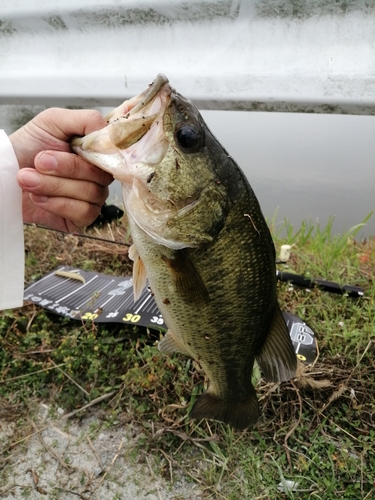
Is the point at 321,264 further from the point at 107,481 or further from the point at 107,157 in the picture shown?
the point at 107,157

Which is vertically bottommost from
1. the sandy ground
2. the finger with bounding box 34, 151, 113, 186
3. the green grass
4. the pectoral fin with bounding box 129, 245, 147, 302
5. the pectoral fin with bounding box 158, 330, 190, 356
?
the sandy ground

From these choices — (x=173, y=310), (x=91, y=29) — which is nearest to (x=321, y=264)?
(x=173, y=310)

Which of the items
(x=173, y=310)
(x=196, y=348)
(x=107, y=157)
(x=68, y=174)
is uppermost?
(x=107, y=157)

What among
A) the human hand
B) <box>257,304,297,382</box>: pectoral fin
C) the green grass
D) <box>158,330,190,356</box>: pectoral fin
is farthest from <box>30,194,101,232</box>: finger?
the green grass

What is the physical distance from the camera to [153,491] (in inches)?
66.4

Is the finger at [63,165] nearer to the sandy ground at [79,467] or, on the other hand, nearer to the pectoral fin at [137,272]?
the pectoral fin at [137,272]

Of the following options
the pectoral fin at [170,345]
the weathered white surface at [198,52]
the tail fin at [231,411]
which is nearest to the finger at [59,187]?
the pectoral fin at [170,345]

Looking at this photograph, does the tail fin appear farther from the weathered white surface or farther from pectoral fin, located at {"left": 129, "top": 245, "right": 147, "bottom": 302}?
the weathered white surface

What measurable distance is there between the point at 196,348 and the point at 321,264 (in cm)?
171

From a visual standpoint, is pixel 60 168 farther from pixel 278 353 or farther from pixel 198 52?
pixel 198 52

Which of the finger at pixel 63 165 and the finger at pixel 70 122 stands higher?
the finger at pixel 70 122

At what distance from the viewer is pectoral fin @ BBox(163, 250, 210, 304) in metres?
1.28

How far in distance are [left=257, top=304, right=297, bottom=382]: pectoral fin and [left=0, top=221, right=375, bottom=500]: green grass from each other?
1.69ft

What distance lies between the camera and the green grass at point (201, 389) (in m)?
1.71
